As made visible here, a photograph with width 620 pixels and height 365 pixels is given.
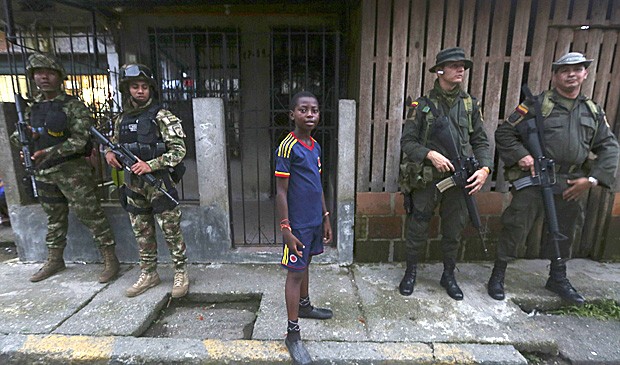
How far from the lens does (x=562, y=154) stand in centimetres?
291

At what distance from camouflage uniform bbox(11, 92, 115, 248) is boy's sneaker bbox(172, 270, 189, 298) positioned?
93cm

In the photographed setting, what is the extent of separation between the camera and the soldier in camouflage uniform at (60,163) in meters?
3.18

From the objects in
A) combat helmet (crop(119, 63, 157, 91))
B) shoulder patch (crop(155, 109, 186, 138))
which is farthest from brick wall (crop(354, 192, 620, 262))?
combat helmet (crop(119, 63, 157, 91))

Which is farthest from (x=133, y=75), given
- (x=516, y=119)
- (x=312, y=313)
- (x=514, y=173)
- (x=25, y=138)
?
(x=514, y=173)

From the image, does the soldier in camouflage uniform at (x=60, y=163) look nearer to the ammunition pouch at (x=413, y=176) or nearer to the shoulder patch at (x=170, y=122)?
the shoulder patch at (x=170, y=122)

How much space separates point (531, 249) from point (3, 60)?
27.1 ft

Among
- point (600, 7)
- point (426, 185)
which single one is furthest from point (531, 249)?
point (600, 7)

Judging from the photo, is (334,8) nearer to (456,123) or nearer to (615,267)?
(456,123)

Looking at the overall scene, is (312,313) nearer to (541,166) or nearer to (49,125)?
(541,166)

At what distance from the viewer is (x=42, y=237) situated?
3809 millimetres

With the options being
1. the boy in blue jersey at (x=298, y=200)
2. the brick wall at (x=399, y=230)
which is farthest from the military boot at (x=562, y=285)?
the boy in blue jersey at (x=298, y=200)

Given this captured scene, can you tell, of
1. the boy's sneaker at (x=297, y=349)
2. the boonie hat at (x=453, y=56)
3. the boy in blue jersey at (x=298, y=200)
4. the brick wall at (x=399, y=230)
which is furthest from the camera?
the brick wall at (x=399, y=230)

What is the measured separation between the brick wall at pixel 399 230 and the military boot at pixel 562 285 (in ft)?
2.33

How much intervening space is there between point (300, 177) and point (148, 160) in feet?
5.11
